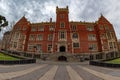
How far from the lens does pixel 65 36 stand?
53312 millimetres

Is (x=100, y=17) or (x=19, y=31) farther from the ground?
(x=100, y=17)

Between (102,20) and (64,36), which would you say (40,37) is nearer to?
(64,36)

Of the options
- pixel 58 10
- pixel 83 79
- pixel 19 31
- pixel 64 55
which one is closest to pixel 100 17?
pixel 58 10

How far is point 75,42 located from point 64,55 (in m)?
8.31

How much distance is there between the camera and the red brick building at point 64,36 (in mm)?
52812

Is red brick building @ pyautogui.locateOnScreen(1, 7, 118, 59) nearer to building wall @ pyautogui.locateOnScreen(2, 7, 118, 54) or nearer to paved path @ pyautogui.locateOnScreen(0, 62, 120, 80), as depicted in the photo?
building wall @ pyautogui.locateOnScreen(2, 7, 118, 54)

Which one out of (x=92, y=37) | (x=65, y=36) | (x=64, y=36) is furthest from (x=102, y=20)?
(x=64, y=36)


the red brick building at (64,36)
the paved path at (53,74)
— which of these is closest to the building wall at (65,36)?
the red brick building at (64,36)

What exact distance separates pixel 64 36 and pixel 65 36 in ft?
1.29

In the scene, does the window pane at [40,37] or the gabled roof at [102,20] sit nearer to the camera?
the window pane at [40,37]

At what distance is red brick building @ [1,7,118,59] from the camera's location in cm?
5281

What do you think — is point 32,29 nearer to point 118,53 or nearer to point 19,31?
point 19,31

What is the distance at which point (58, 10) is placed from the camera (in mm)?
56750

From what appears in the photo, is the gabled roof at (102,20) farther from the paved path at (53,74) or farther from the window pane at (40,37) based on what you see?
the paved path at (53,74)
